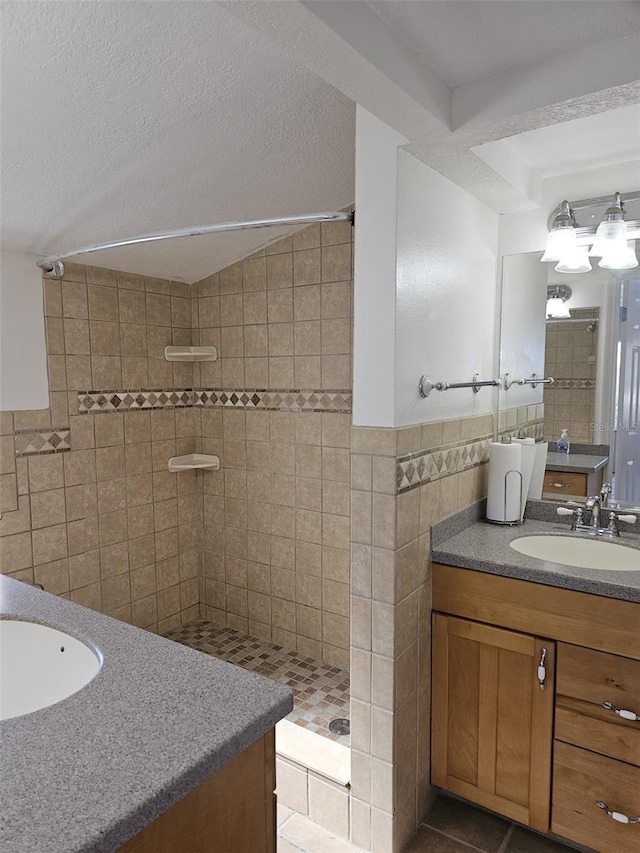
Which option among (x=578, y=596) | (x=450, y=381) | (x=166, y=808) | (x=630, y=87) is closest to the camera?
(x=166, y=808)

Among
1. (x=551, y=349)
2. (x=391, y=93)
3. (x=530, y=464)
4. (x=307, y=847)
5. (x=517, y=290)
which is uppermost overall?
(x=391, y=93)

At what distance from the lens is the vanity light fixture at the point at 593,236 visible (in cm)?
193

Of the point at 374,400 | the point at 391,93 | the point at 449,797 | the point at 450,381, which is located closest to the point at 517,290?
the point at 450,381

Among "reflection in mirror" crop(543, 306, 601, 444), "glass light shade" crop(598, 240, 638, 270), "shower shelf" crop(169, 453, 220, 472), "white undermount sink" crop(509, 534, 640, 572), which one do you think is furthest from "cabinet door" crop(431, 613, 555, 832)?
"shower shelf" crop(169, 453, 220, 472)

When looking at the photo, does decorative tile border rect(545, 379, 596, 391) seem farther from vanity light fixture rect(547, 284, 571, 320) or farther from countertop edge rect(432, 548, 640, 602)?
countertop edge rect(432, 548, 640, 602)

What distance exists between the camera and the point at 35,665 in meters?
1.17

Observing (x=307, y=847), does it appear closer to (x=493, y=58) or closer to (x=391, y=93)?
(x=391, y=93)

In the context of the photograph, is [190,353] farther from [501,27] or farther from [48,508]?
[501,27]

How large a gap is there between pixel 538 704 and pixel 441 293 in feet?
4.18

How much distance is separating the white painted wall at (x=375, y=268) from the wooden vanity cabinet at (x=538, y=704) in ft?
2.01

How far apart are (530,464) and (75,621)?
1.65 meters

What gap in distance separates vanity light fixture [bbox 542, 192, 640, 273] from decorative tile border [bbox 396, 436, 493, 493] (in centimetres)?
71

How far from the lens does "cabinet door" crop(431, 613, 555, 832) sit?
1.67 meters

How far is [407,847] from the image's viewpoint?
178cm
